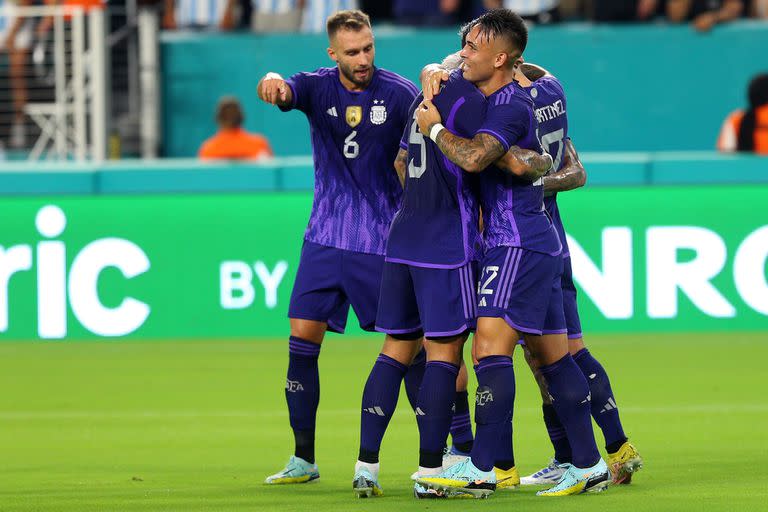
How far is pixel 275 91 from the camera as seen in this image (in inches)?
290

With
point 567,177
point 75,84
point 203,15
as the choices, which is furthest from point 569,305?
point 203,15

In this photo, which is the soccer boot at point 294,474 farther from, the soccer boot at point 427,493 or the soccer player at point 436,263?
the soccer boot at point 427,493

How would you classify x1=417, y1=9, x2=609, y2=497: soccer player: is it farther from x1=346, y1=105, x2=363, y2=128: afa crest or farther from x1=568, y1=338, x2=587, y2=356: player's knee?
x1=346, y1=105, x2=363, y2=128: afa crest

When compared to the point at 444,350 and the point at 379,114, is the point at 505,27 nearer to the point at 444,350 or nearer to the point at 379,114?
the point at 379,114

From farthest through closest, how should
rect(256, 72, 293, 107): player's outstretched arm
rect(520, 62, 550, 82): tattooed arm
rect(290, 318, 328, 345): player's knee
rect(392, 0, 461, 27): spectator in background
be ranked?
rect(392, 0, 461, 27): spectator in background < rect(290, 318, 328, 345): player's knee < rect(256, 72, 293, 107): player's outstretched arm < rect(520, 62, 550, 82): tattooed arm

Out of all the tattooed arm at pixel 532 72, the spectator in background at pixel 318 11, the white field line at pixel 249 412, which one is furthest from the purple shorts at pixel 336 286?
the spectator in background at pixel 318 11

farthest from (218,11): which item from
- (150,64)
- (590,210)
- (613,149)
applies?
(590,210)

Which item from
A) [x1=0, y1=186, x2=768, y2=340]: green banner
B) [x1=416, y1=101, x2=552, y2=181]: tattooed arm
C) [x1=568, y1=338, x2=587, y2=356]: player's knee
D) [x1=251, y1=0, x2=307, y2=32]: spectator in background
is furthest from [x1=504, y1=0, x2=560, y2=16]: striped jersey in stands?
[x1=416, y1=101, x2=552, y2=181]: tattooed arm

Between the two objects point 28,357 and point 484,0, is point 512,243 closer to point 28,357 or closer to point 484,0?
point 28,357

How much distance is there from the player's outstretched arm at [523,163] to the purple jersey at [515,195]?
0.14 feet

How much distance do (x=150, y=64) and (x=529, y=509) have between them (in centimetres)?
1190

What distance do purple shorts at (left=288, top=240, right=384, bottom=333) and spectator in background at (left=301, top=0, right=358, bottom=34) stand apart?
402 inches

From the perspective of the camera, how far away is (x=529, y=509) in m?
6.17

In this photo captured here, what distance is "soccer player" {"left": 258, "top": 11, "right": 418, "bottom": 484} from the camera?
7438 mm
